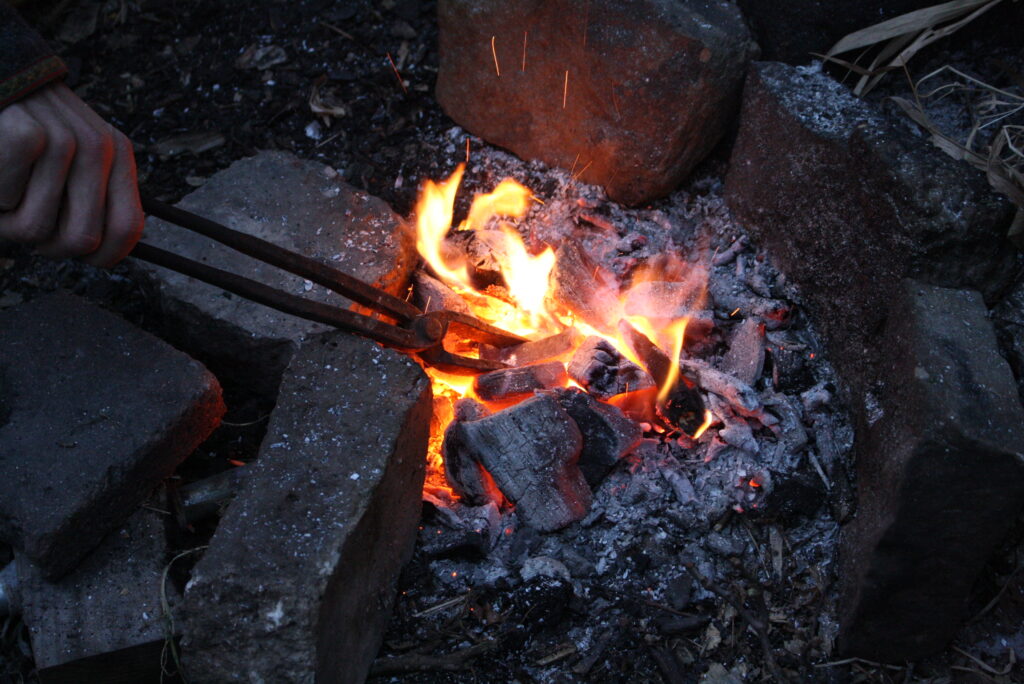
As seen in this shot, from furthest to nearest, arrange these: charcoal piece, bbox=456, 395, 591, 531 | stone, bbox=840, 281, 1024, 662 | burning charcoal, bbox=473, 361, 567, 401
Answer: burning charcoal, bbox=473, 361, 567, 401 < charcoal piece, bbox=456, 395, 591, 531 < stone, bbox=840, 281, 1024, 662

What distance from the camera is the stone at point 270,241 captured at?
2676mm

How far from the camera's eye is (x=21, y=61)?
1.92m

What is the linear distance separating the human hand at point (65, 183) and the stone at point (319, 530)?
571mm

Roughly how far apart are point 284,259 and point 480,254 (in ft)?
2.91

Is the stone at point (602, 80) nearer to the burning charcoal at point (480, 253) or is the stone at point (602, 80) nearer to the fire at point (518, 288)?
the fire at point (518, 288)

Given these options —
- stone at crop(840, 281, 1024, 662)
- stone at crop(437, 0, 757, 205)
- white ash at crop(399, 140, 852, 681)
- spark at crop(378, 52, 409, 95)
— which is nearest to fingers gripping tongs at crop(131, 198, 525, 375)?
white ash at crop(399, 140, 852, 681)

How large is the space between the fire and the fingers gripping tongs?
9.2 inches

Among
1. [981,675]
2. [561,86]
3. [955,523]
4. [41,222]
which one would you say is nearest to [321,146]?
[561,86]

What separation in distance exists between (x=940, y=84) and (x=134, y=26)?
3.42 metres

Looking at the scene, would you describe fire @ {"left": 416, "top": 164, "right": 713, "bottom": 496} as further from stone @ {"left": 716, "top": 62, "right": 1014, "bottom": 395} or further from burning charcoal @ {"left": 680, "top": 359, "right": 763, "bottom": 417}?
stone @ {"left": 716, "top": 62, "right": 1014, "bottom": 395}

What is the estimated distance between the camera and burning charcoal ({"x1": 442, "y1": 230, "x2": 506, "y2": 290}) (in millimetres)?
2965

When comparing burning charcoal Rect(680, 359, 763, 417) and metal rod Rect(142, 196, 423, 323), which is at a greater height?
metal rod Rect(142, 196, 423, 323)

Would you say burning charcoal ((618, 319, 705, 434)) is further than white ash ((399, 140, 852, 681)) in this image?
Yes

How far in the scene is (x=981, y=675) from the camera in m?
2.10
